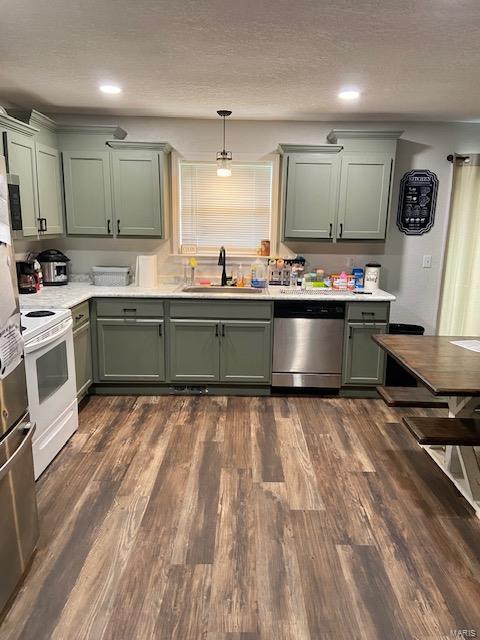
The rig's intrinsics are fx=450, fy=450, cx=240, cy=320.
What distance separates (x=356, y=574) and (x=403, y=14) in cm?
246

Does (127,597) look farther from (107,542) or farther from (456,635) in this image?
(456,635)

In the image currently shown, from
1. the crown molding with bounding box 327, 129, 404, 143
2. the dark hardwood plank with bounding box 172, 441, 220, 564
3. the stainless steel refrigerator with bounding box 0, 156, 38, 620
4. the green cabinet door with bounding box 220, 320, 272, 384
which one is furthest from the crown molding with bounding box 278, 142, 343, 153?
the stainless steel refrigerator with bounding box 0, 156, 38, 620

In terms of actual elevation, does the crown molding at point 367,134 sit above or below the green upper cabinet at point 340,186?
above

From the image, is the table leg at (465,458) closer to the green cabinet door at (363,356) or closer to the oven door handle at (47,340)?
the green cabinet door at (363,356)

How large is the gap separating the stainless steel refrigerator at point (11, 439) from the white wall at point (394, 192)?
2592 millimetres

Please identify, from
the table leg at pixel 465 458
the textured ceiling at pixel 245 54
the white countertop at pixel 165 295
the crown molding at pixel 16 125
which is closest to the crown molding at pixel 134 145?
the textured ceiling at pixel 245 54

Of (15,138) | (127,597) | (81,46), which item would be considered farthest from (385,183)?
(127,597)

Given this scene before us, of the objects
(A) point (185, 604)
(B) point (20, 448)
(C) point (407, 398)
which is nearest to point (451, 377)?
(C) point (407, 398)

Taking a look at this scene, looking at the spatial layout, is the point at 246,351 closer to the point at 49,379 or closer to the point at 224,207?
the point at 224,207

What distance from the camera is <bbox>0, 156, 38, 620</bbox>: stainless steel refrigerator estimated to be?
1706 mm

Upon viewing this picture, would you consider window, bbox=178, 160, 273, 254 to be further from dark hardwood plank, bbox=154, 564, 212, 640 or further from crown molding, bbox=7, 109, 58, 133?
dark hardwood plank, bbox=154, 564, 212, 640

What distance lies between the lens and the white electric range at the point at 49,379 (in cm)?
252

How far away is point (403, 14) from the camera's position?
198cm

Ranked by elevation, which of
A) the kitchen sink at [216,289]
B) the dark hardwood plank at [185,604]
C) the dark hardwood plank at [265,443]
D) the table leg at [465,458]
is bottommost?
the dark hardwood plank at [185,604]
